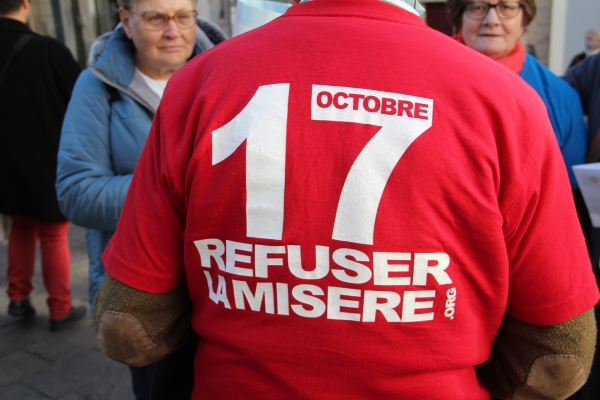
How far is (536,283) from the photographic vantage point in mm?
1177

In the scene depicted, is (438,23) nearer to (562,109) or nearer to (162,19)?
(562,109)

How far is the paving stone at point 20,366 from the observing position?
→ 3396 millimetres

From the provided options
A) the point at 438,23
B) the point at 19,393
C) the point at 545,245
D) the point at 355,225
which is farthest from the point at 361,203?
the point at 438,23

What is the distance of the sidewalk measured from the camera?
328cm

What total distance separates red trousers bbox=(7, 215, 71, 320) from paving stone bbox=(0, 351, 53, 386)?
1.16ft

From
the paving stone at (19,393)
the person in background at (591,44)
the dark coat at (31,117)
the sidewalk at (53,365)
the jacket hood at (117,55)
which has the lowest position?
the sidewalk at (53,365)

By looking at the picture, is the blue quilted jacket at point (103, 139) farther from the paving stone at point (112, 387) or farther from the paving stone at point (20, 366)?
the paving stone at point (20, 366)

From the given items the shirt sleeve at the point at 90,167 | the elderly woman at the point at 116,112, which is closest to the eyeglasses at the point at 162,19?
the elderly woman at the point at 116,112

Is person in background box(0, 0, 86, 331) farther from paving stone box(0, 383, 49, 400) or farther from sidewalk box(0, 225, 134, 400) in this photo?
paving stone box(0, 383, 49, 400)

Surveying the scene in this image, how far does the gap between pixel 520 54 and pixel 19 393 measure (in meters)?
3.05

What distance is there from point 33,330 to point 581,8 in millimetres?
9998

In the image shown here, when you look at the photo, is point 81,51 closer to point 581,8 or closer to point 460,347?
point 581,8

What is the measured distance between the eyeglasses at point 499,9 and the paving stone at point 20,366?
300 centimetres

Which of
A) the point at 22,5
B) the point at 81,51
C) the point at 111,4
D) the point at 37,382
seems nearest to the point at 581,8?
the point at 111,4
